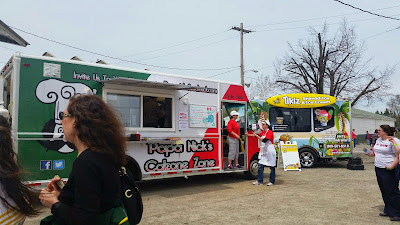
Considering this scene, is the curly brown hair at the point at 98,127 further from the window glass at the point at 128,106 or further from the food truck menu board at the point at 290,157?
the food truck menu board at the point at 290,157

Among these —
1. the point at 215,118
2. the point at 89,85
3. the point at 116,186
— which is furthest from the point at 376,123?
the point at 116,186

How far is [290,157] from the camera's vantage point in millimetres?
11891

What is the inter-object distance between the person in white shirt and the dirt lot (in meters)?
0.23

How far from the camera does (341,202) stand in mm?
6801

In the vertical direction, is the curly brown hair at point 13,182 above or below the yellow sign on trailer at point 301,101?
below

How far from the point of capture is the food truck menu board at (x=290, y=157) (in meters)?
11.8

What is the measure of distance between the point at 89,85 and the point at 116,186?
17.1ft

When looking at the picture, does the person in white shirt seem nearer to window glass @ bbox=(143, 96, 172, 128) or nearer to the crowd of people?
window glass @ bbox=(143, 96, 172, 128)

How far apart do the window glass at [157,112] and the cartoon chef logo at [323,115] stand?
743 centimetres

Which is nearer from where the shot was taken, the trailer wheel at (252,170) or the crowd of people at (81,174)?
the crowd of people at (81,174)

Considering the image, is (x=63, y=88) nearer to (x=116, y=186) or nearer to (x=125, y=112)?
(x=125, y=112)

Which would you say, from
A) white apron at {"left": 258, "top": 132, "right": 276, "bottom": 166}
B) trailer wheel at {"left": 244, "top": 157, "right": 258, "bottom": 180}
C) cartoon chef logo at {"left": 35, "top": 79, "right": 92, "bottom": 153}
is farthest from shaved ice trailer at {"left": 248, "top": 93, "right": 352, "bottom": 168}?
cartoon chef logo at {"left": 35, "top": 79, "right": 92, "bottom": 153}

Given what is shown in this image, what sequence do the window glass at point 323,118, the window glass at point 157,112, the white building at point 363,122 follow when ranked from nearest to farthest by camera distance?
the window glass at point 157,112 → the window glass at point 323,118 → the white building at point 363,122

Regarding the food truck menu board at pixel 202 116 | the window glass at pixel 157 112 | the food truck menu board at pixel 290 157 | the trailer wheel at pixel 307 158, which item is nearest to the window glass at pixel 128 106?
the window glass at pixel 157 112
